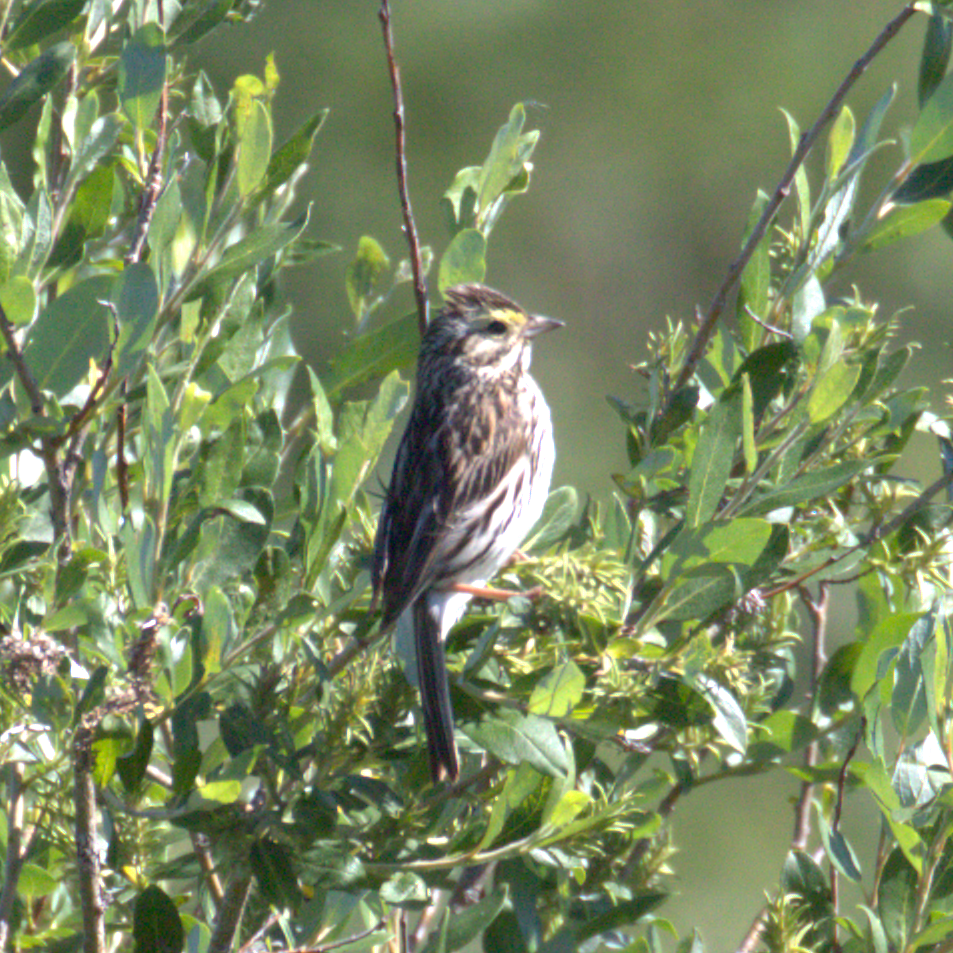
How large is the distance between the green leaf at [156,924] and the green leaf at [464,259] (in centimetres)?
101

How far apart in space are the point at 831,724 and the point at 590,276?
6740 millimetres

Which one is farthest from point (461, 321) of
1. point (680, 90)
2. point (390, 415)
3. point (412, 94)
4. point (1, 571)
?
point (680, 90)

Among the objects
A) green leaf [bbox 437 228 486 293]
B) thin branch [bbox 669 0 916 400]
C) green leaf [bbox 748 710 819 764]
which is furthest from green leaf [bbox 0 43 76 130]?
green leaf [bbox 748 710 819 764]

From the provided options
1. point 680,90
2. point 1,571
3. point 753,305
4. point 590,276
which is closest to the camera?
→ point 1,571

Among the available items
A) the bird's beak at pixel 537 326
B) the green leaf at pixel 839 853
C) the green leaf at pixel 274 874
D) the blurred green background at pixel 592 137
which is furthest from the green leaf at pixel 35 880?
the blurred green background at pixel 592 137

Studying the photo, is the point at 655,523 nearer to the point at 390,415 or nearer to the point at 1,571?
the point at 390,415

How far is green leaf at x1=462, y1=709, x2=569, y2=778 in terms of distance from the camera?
1730 mm

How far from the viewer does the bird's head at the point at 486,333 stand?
332cm

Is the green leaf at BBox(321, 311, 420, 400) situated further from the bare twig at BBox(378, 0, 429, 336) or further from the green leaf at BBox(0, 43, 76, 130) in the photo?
the green leaf at BBox(0, 43, 76, 130)

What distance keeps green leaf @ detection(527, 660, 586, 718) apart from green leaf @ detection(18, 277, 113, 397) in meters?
0.73

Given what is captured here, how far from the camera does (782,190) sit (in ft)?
6.36

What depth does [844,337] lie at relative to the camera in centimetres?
191

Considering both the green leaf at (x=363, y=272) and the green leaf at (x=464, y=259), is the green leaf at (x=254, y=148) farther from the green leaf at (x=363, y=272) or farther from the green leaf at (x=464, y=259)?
the green leaf at (x=363, y=272)

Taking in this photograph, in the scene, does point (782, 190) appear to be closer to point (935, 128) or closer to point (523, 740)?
point (935, 128)
